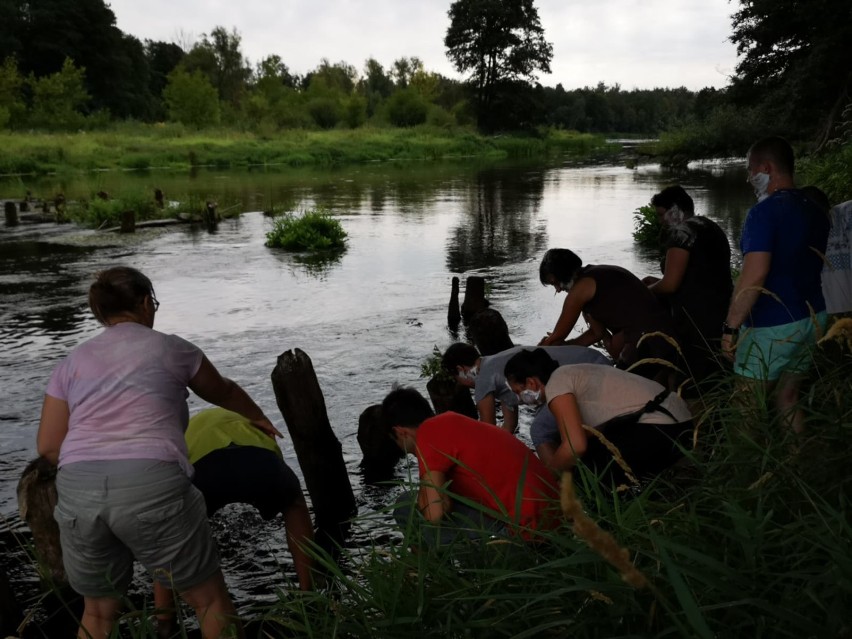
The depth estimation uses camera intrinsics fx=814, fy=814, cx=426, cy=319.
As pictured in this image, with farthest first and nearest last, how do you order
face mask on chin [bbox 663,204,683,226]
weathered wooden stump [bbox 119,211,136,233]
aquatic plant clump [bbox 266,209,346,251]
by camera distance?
weathered wooden stump [bbox 119,211,136,233] → aquatic plant clump [bbox 266,209,346,251] → face mask on chin [bbox 663,204,683,226]

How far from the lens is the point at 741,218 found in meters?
20.6

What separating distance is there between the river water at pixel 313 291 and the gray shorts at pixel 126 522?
441 millimetres

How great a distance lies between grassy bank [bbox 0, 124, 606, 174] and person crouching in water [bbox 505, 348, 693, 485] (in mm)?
42657

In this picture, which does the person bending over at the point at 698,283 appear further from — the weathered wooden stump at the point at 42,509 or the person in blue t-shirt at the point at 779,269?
the weathered wooden stump at the point at 42,509

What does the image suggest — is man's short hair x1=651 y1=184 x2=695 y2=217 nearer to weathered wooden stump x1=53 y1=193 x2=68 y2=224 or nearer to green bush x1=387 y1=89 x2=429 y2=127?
weathered wooden stump x1=53 y1=193 x2=68 y2=224

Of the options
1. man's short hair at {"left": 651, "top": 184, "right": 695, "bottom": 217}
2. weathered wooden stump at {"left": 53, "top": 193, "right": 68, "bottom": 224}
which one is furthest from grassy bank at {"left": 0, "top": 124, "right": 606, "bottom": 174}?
man's short hair at {"left": 651, "top": 184, "right": 695, "bottom": 217}

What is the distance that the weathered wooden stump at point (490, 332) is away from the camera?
7.50 m

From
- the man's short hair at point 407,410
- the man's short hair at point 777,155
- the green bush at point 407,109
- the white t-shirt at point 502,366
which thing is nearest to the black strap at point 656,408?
the white t-shirt at point 502,366

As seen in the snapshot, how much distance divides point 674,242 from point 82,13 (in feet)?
275

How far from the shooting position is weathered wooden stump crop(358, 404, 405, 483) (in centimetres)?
638

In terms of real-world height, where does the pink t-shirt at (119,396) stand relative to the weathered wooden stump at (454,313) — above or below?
above

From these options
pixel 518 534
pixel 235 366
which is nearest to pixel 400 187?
pixel 235 366

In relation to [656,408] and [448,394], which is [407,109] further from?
[656,408]

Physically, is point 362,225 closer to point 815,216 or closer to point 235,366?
point 235,366
